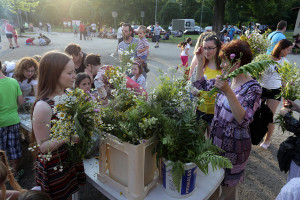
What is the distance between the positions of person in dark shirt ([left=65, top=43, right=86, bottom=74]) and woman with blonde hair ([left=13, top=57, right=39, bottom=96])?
2.20 ft

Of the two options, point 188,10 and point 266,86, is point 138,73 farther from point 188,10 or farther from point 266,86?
point 188,10

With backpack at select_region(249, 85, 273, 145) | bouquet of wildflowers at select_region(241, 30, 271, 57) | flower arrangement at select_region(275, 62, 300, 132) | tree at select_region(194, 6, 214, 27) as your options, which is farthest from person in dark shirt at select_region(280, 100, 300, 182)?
tree at select_region(194, 6, 214, 27)

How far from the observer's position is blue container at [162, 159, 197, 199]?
145 centimetres

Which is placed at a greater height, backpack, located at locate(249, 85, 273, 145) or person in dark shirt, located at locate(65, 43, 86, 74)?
person in dark shirt, located at locate(65, 43, 86, 74)

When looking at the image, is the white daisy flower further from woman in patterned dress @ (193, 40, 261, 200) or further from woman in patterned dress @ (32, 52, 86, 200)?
woman in patterned dress @ (193, 40, 261, 200)

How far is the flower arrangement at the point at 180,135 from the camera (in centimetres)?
138

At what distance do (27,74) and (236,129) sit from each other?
325 cm

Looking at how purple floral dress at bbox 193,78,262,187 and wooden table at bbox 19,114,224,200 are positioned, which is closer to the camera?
wooden table at bbox 19,114,224,200

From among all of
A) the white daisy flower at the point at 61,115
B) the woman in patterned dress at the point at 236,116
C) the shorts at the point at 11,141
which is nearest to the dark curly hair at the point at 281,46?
the woman in patterned dress at the point at 236,116

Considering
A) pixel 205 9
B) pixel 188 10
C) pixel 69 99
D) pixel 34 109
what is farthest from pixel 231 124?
pixel 188 10

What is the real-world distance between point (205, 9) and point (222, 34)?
29.9 metres

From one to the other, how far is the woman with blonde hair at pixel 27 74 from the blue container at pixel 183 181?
2786mm

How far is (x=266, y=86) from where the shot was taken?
380cm

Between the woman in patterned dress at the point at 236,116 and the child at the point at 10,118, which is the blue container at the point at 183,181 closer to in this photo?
the woman in patterned dress at the point at 236,116
